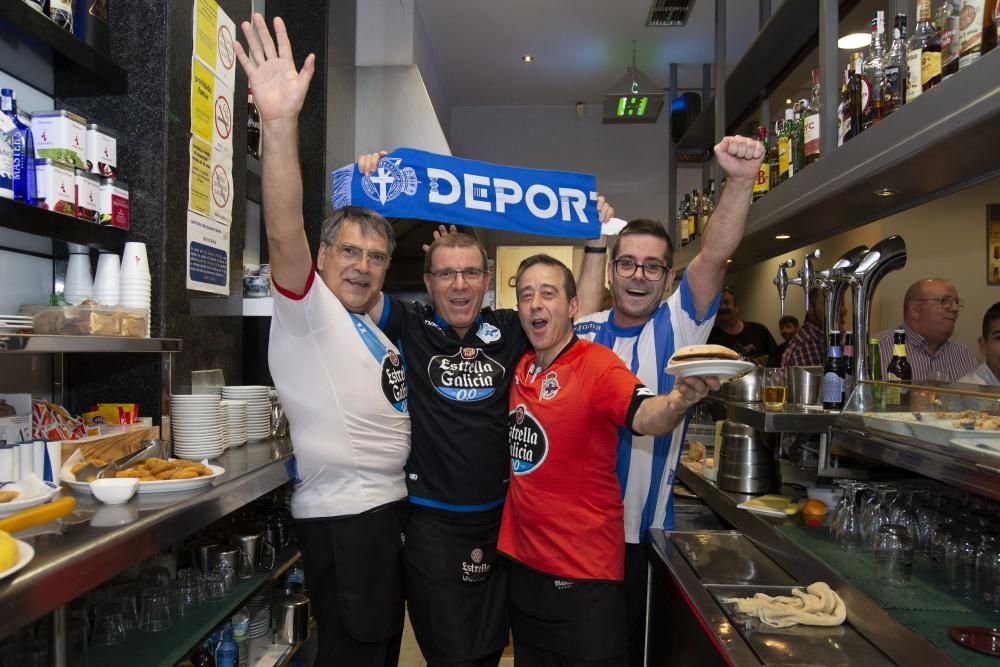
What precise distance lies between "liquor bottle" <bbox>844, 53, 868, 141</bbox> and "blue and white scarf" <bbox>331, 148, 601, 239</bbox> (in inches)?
48.4

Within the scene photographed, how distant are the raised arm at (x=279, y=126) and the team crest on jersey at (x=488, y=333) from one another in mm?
683

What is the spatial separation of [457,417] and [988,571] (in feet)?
4.54

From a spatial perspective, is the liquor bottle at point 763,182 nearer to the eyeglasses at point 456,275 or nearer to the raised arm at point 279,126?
the eyeglasses at point 456,275

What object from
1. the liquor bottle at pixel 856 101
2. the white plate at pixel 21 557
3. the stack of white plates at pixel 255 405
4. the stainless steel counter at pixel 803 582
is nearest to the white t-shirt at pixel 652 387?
the stainless steel counter at pixel 803 582

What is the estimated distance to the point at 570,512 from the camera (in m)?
1.94

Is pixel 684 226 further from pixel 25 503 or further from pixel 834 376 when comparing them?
pixel 25 503

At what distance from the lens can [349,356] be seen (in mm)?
2051

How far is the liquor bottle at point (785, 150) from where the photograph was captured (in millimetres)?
3369

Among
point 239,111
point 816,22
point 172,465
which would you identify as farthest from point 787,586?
point 239,111

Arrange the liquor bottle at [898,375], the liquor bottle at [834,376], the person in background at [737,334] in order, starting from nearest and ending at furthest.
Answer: the liquor bottle at [898,375] → the liquor bottle at [834,376] → the person in background at [737,334]

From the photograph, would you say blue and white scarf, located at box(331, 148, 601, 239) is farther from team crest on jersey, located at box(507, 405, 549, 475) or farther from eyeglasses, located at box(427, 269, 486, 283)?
team crest on jersey, located at box(507, 405, 549, 475)

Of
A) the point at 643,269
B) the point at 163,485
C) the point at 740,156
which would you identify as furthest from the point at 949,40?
the point at 163,485

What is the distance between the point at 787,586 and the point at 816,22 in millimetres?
2754

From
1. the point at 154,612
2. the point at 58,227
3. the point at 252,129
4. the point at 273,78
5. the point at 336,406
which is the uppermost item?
the point at 252,129
